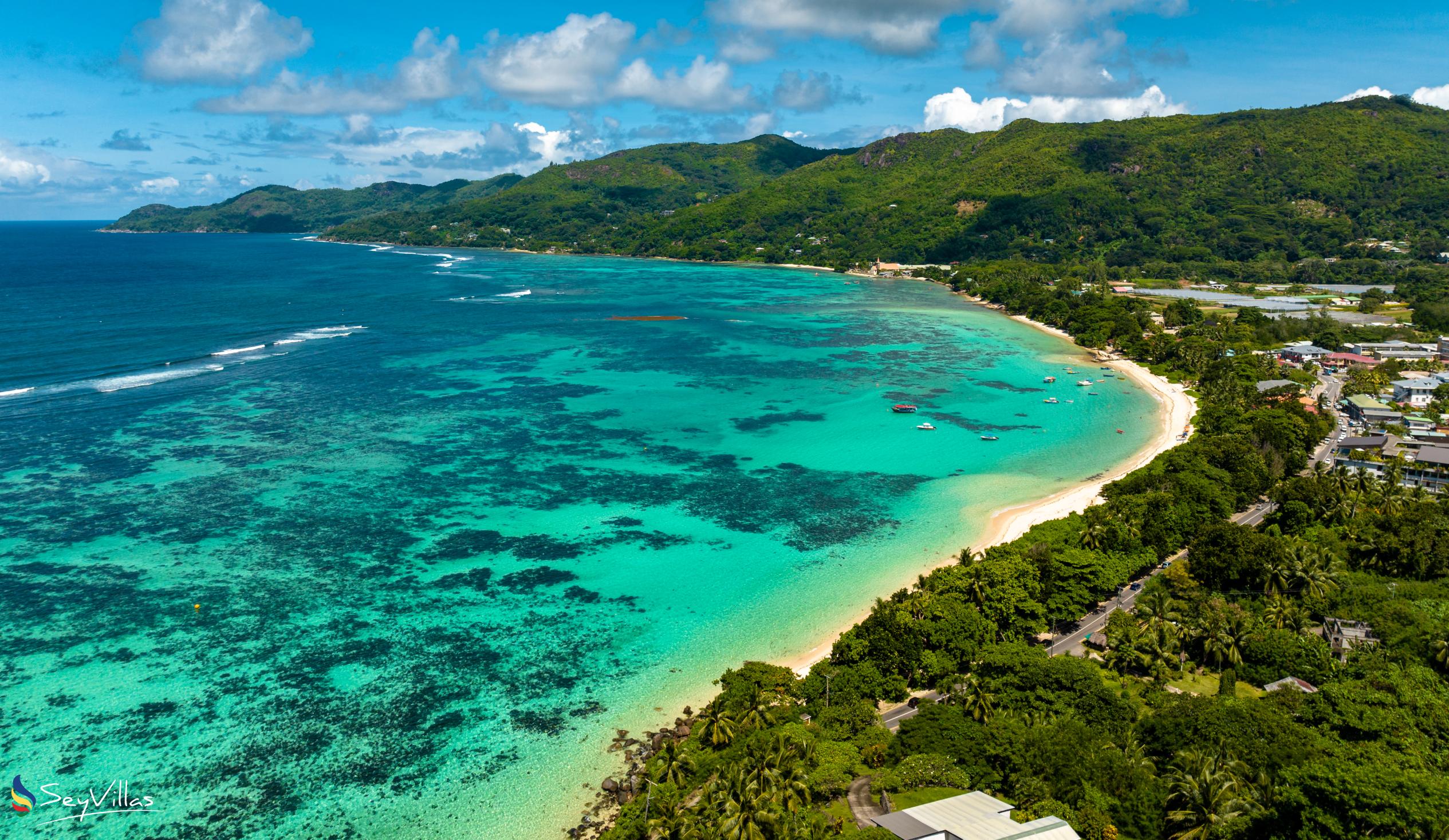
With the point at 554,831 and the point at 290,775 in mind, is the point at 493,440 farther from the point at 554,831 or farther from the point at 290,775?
the point at 554,831

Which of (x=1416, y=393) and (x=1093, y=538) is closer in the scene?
(x=1093, y=538)

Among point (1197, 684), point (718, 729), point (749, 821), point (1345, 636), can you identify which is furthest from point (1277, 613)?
point (749, 821)

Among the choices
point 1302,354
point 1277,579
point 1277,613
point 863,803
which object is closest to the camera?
point 863,803

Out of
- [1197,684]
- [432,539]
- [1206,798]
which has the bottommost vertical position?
[1197,684]

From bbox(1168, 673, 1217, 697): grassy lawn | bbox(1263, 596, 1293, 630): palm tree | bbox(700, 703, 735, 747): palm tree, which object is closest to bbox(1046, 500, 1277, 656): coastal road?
bbox(1168, 673, 1217, 697): grassy lawn

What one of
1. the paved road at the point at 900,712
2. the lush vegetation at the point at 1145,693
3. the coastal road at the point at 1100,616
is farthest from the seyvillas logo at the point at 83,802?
the coastal road at the point at 1100,616

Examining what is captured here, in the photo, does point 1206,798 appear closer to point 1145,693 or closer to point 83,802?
point 1145,693
